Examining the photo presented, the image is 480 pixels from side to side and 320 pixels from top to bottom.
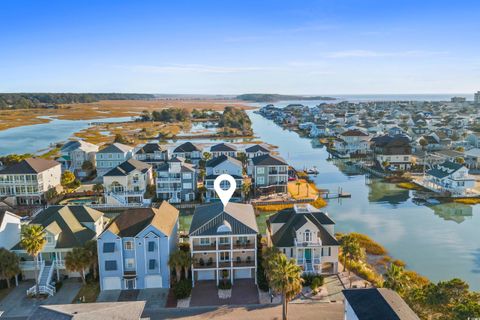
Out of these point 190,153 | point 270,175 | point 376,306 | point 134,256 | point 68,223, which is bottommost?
point 134,256

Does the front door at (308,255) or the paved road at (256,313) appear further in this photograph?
the front door at (308,255)

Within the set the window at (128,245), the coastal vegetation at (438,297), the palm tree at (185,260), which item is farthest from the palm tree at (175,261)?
the coastal vegetation at (438,297)

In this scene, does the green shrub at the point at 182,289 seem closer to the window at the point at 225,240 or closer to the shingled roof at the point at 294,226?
the window at the point at 225,240

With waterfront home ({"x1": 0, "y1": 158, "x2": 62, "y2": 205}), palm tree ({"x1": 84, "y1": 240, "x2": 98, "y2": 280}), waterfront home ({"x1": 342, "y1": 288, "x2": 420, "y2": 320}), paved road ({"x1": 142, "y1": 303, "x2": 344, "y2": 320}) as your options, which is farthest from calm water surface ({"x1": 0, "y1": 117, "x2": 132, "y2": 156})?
waterfront home ({"x1": 342, "y1": 288, "x2": 420, "y2": 320})

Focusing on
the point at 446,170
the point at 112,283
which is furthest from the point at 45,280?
the point at 446,170

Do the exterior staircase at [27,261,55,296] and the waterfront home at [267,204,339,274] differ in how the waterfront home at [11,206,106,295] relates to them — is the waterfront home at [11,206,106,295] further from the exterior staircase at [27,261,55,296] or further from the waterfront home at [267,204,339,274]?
the waterfront home at [267,204,339,274]

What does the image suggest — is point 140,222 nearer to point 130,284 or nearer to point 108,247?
point 108,247

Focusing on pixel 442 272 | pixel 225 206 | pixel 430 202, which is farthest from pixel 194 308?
pixel 430 202

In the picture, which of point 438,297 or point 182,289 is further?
point 182,289
